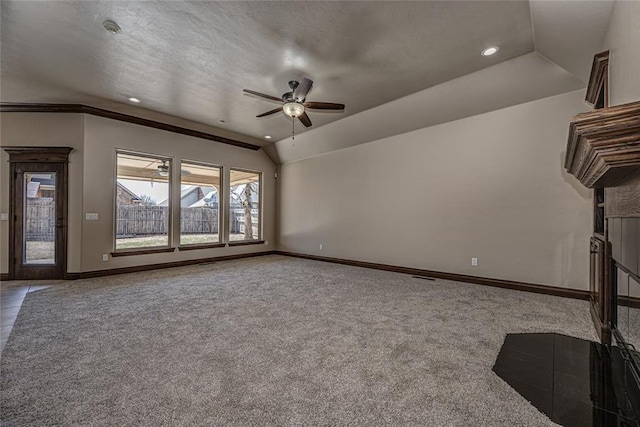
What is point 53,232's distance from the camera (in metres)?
4.96

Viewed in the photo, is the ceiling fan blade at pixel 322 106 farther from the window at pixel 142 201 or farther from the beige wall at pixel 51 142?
the beige wall at pixel 51 142

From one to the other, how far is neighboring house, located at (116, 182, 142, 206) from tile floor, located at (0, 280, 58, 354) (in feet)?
5.75

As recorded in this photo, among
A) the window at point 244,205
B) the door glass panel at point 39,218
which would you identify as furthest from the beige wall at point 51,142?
the window at point 244,205

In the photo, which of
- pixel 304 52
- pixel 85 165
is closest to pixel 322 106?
pixel 304 52

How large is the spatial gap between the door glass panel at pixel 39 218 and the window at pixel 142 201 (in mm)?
943

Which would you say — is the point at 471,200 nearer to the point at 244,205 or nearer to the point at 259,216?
the point at 259,216

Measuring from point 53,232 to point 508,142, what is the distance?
7741 mm

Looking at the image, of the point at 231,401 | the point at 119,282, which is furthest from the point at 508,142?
the point at 119,282

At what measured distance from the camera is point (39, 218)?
495 centimetres

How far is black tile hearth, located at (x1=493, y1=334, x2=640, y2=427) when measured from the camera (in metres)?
1.62

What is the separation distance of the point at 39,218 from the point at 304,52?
5.40 meters

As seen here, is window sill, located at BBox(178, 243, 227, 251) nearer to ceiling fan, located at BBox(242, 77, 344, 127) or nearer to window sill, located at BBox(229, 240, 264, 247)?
window sill, located at BBox(229, 240, 264, 247)

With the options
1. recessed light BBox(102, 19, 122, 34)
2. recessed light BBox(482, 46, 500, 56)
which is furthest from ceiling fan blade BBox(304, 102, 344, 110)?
recessed light BBox(102, 19, 122, 34)

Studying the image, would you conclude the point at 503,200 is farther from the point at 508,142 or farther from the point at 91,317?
the point at 91,317
